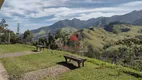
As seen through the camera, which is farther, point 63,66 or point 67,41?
point 67,41

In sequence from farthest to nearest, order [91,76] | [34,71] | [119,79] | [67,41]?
[67,41] < [34,71] < [91,76] < [119,79]

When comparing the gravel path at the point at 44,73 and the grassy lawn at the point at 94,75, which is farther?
the gravel path at the point at 44,73

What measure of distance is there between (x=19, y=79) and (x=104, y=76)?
5.61m

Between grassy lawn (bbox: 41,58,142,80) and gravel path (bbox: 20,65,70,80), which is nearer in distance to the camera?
grassy lawn (bbox: 41,58,142,80)

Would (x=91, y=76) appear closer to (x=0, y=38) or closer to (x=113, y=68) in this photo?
(x=113, y=68)

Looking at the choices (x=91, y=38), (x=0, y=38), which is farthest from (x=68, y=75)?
(x=91, y=38)

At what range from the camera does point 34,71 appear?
617 inches

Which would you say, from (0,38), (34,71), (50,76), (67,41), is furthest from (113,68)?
(0,38)

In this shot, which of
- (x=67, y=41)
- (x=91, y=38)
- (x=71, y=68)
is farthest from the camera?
(x=91, y=38)

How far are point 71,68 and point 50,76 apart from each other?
2985mm

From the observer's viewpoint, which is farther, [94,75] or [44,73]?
[44,73]

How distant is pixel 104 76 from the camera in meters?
13.8

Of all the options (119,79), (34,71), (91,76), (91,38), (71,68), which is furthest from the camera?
(91,38)

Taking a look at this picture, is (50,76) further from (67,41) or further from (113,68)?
(67,41)
